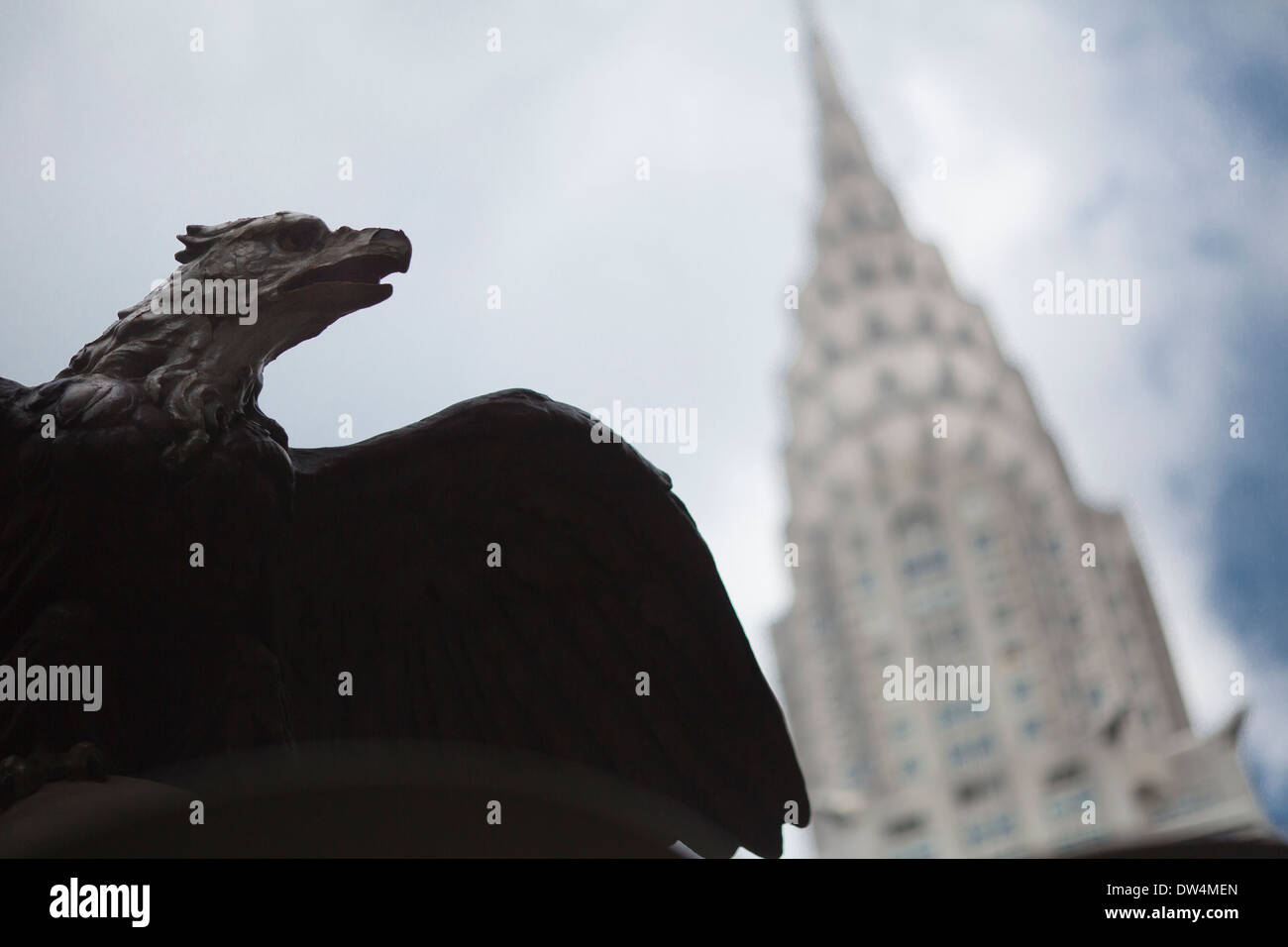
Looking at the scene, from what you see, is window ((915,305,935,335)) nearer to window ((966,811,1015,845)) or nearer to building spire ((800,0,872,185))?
building spire ((800,0,872,185))

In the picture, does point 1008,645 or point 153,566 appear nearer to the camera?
point 153,566

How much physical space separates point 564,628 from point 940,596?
210 feet

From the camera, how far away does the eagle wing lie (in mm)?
5402

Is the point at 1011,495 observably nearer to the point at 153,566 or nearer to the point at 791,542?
the point at 791,542

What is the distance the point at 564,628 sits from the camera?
559cm

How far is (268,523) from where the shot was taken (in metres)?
4.85

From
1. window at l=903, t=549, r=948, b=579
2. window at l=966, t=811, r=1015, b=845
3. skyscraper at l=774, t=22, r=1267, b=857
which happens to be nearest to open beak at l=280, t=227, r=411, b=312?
skyscraper at l=774, t=22, r=1267, b=857

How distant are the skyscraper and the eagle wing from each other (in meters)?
54.0

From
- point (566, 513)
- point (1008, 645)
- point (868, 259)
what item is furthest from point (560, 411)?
point (868, 259)

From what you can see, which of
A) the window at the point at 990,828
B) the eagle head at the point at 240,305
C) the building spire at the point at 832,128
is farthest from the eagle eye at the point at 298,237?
the building spire at the point at 832,128

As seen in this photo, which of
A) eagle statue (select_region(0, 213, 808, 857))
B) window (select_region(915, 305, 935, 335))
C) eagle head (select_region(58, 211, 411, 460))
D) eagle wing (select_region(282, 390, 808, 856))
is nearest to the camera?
eagle statue (select_region(0, 213, 808, 857))

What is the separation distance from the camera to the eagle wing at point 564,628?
540 centimetres

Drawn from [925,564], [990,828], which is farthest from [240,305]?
[925,564]

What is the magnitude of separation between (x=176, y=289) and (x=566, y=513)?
4.96 ft
